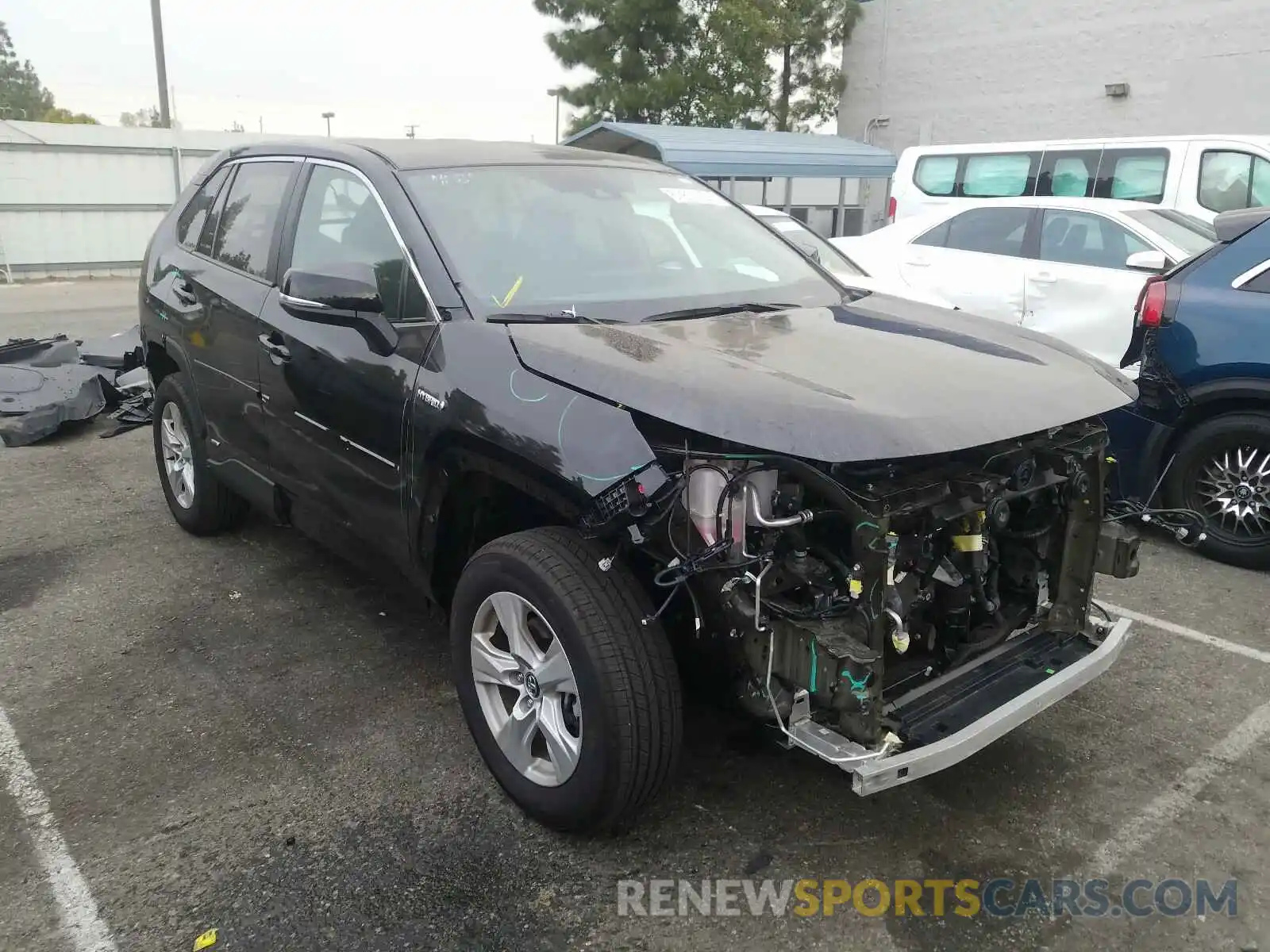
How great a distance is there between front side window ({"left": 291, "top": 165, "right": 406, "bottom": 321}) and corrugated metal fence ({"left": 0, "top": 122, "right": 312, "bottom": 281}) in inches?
718

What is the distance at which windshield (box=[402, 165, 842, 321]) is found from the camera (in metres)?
3.16

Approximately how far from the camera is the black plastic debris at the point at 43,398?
7066 millimetres

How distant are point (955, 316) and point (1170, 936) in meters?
2.04

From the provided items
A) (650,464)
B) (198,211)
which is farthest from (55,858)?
(198,211)

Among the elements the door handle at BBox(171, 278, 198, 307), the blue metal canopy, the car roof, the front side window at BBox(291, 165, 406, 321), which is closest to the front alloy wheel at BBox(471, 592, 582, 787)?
the front side window at BBox(291, 165, 406, 321)

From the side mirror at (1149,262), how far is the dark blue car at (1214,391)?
1029 millimetres

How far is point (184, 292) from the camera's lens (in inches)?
178

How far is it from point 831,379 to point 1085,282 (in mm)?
5468

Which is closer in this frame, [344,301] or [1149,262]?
[344,301]

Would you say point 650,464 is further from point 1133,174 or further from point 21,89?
point 21,89

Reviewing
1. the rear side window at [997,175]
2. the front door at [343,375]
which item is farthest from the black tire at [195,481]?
the rear side window at [997,175]

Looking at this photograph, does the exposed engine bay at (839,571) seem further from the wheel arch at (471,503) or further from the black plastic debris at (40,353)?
the black plastic debris at (40,353)

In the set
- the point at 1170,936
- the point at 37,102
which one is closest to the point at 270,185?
the point at 1170,936

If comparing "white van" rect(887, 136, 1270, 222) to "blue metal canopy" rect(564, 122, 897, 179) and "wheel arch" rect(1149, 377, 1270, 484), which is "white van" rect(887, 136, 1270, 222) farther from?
"wheel arch" rect(1149, 377, 1270, 484)
